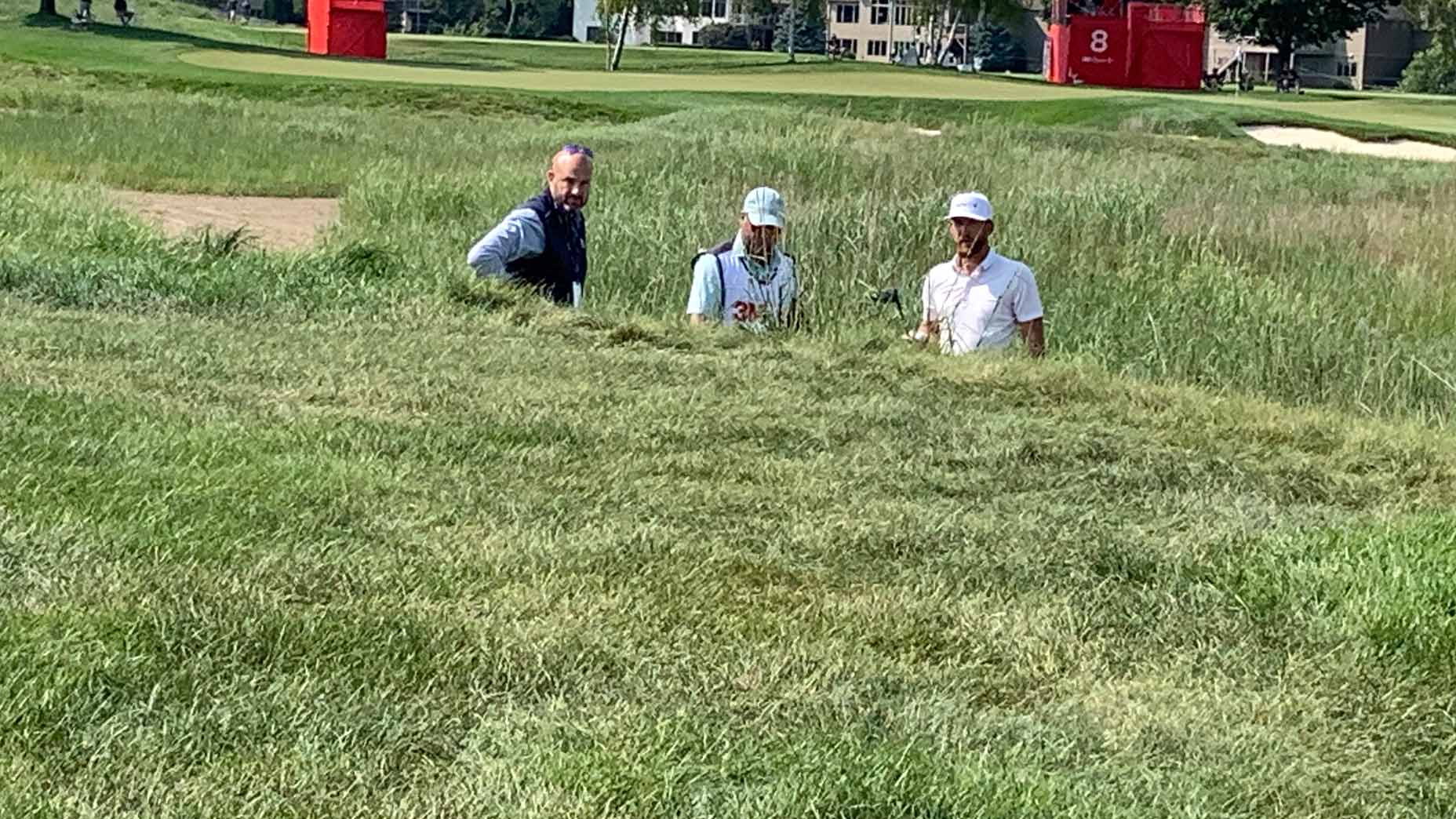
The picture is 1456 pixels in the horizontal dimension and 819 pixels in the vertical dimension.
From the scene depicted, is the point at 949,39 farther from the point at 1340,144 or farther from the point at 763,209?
the point at 763,209

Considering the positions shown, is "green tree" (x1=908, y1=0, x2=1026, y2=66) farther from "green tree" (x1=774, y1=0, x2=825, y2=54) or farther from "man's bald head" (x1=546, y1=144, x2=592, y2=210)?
"man's bald head" (x1=546, y1=144, x2=592, y2=210)

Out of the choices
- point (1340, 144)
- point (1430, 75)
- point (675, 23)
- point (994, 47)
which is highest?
point (675, 23)

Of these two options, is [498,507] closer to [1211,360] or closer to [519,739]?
[519,739]

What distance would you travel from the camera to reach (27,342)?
6.61 meters

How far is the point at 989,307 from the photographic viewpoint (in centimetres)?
810

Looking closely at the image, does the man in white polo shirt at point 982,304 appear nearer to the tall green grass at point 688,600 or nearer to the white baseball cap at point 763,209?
the white baseball cap at point 763,209

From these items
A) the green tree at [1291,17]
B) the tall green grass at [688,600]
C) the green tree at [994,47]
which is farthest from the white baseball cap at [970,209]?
the green tree at [994,47]

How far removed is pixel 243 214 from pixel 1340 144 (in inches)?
806

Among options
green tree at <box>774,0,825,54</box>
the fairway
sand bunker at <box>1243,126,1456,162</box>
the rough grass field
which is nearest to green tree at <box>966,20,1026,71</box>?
green tree at <box>774,0,825,54</box>

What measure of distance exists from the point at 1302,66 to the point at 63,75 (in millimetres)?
75214

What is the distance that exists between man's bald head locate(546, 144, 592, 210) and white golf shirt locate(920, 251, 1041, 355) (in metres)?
1.69

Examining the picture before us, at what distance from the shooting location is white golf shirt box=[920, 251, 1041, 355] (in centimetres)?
810

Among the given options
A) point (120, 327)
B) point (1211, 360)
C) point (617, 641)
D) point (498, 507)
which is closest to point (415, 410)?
point (498, 507)

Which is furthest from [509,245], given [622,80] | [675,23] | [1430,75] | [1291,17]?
[675,23]
